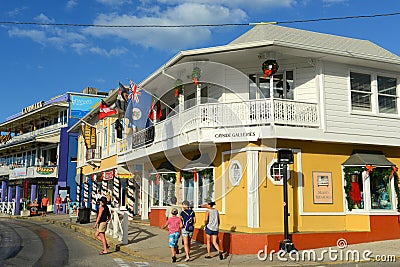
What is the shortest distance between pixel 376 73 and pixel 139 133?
10862 mm

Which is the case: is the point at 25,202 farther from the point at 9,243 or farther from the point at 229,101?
the point at 229,101

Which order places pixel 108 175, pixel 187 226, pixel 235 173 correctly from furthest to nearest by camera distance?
pixel 108 175, pixel 235 173, pixel 187 226

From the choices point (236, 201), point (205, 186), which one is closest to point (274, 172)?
point (236, 201)

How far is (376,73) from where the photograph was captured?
1591 cm

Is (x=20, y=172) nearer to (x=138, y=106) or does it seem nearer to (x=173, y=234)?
(x=138, y=106)

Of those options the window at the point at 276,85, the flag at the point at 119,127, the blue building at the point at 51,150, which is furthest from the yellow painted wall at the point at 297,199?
the blue building at the point at 51,150

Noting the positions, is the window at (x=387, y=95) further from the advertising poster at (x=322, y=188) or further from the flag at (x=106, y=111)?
the flag at (x=106, y=111)

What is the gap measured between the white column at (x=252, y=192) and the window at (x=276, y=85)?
2.69 m

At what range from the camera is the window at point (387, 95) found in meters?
16.0

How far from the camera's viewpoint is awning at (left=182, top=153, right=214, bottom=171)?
51.5ft

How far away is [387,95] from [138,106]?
10164 mm

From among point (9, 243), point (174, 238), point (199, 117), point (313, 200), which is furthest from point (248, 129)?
point (9, 243)

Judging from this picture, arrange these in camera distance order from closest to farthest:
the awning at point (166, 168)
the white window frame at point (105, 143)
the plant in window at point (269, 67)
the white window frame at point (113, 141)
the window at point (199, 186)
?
the plant in window at point (269, 67) → the window at point (199, 186) → the awning at point (166, 168) → the white window frame at point (113, 141) → the white window frame at point (105, 143)

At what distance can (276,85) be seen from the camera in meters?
15.5
